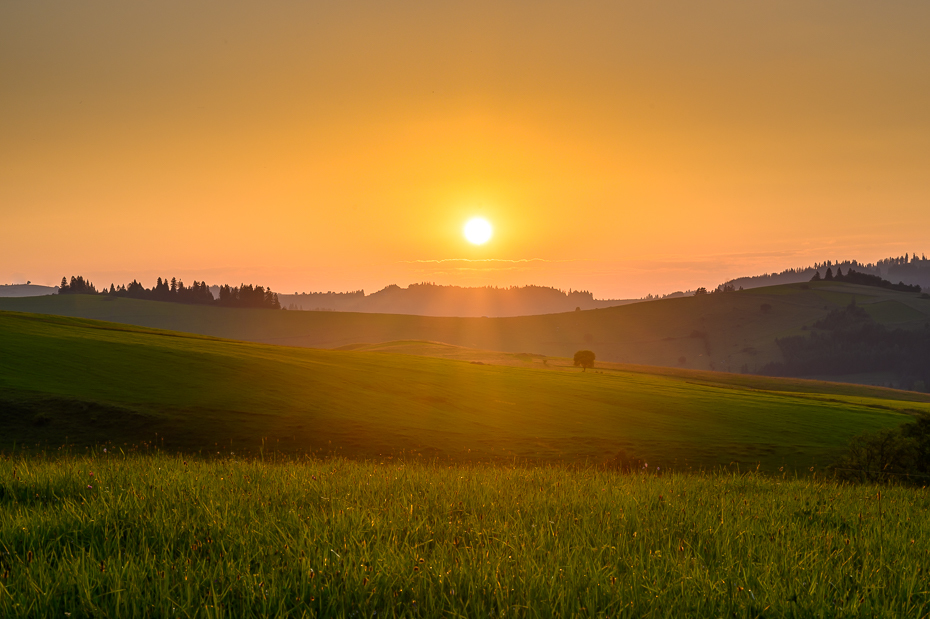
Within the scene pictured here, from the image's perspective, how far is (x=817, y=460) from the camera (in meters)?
41.1

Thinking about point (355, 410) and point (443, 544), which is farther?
point (355, 410)

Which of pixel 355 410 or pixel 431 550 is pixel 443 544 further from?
pixel 355 410

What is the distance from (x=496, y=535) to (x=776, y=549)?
2809 mm

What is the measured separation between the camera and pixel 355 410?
47.3 meters

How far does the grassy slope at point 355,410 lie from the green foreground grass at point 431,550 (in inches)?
1042

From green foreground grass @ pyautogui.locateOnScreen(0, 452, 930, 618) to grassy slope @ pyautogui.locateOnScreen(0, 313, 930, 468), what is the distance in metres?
26.5

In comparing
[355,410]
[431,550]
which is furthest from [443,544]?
[355,410]

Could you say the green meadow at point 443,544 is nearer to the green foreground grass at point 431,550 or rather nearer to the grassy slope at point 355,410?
the green foreground grass at point 431,550

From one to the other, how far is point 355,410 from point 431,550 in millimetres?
42673

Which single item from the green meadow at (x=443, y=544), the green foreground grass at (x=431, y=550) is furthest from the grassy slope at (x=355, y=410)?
the green foreground grass at (x=431, y=550)

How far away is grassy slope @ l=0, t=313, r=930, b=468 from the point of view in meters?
36.9

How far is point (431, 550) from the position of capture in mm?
5867

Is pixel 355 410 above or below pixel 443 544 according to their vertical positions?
below

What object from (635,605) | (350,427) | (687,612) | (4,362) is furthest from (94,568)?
(4,362)
